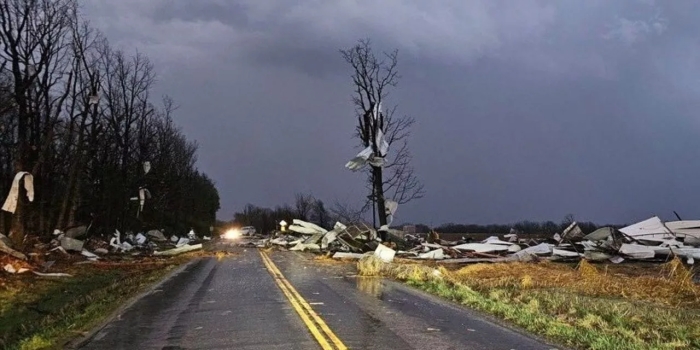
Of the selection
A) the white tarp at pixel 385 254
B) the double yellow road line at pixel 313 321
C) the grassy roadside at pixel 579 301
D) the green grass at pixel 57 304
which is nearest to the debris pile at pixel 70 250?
the green grass at pixel 57 304

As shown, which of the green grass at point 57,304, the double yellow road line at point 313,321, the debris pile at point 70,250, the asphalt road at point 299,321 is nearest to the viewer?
the double yellow road line at point 313,321

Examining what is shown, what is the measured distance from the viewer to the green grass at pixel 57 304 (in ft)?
35.6

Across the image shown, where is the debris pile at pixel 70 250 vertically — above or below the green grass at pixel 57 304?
above

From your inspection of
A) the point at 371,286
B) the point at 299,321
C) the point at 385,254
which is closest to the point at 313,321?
the point at 299,321

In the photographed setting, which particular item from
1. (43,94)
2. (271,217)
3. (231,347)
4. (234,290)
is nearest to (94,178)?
(43,94)

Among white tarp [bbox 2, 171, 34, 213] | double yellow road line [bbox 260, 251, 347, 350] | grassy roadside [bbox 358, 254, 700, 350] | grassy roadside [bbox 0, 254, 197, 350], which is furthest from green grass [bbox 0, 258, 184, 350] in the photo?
grassy roadside [bbox 358, 254, 700, 350]

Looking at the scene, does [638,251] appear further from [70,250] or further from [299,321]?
[70,250]

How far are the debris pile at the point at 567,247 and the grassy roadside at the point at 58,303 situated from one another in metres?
10.5

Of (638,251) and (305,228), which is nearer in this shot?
(638,251)

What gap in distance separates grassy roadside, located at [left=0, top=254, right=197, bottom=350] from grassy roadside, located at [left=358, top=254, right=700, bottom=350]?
24.9 feet

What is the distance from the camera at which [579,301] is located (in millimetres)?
13570

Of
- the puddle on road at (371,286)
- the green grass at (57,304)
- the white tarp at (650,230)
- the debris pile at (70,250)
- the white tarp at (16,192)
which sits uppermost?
the white tarp at (16,192)

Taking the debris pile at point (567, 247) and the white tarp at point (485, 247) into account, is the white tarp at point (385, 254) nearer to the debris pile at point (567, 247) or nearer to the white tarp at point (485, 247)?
the debris pile at point (567, 247)

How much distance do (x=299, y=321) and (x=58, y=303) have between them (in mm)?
9331
